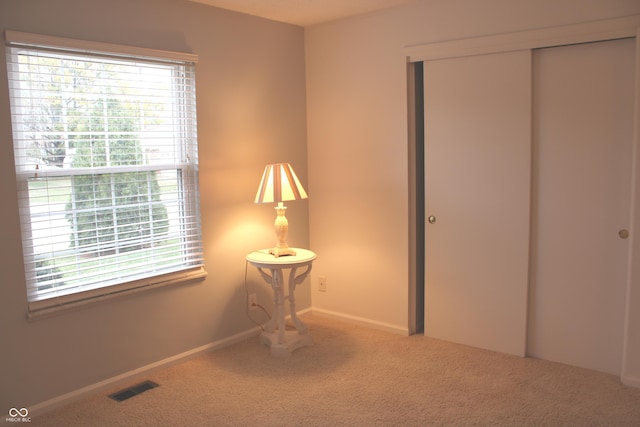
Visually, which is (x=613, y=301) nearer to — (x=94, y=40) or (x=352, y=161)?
(x=352, y=161)

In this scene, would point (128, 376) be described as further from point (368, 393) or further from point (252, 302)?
point (368, 393)

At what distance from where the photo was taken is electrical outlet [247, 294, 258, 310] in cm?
409

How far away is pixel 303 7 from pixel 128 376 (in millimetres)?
2579

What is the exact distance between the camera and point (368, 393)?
3143 millimetres

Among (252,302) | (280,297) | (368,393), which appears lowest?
(368,393)

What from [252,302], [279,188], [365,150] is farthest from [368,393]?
[365,150]

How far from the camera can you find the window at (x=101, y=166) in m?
2.88

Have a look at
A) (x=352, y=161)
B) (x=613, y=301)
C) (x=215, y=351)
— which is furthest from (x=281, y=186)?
(x=613, y=301)

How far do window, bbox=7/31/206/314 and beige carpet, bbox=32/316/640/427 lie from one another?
63 centimetres

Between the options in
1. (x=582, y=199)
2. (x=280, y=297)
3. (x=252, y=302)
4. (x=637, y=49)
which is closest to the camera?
(x=637, y=49)

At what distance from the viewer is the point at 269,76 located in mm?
4105

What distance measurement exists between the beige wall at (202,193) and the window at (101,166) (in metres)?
0.08

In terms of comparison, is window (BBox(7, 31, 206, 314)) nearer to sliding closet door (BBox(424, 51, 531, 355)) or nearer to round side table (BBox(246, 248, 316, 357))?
round side table (BBox(246, 248, 316, 357))

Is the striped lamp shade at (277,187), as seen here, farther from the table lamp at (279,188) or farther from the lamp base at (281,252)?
the lamp base at (281,252)
